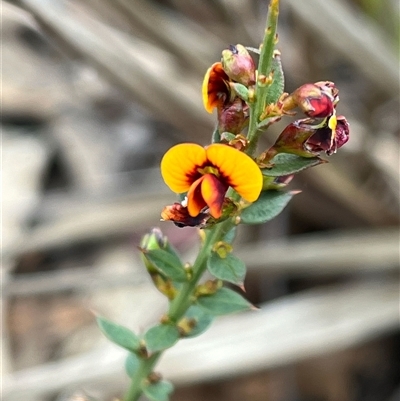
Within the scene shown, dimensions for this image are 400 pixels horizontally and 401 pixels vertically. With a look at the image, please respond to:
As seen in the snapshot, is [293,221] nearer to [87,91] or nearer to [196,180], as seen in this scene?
[87,91]

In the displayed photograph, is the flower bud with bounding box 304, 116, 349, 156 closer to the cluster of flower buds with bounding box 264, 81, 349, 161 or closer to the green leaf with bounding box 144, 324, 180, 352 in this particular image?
the cluster of flower buds with bounding box 264, 81, 349, 161

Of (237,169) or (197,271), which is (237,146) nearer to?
(237,169)

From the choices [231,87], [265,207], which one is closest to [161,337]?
[265,207]

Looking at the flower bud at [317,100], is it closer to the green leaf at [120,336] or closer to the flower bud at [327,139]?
the flower bud at [327,139]

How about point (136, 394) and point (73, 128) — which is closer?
point (136, 394)

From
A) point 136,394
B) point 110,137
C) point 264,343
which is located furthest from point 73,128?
point 136,394
